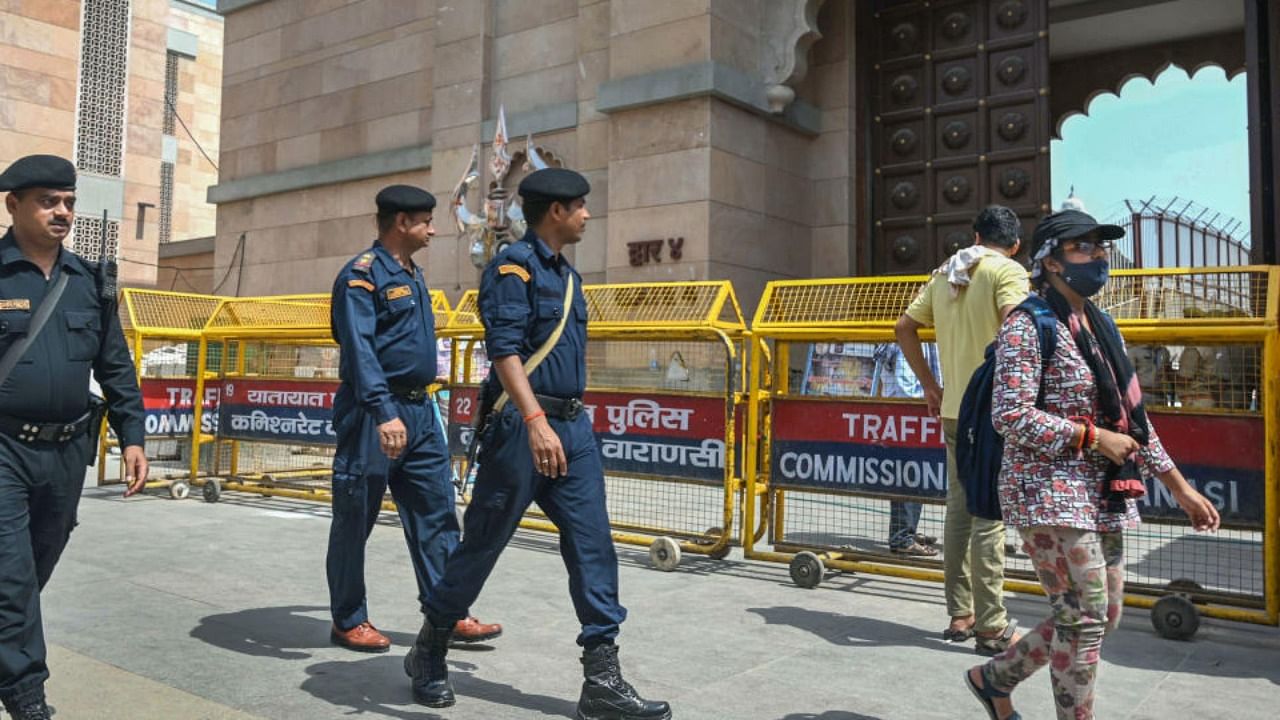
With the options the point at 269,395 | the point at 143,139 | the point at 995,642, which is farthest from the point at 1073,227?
the point at 143,139

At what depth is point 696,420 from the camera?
6656 millimetres

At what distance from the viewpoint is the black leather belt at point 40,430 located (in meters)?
3.31

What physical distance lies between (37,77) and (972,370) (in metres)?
22.6

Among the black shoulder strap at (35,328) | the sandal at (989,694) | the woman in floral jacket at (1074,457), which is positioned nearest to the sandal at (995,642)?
the sandal at (989,694)

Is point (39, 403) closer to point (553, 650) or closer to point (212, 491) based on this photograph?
point (553, 650)

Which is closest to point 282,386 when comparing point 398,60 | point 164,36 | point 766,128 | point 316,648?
point 316,648

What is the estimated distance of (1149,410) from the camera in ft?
17.2

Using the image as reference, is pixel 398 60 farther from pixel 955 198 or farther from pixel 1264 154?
pixel 1264 154

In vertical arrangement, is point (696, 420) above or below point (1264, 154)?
below

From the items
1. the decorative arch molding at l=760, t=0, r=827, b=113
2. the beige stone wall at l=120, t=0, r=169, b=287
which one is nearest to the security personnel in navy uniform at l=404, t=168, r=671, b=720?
the decorative arch molding at l=760, t=0, r=827, b=113

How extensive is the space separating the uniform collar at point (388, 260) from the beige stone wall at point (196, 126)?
3751cm

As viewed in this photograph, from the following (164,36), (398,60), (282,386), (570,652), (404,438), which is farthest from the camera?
(164,36)

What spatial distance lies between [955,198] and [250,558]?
973 cm

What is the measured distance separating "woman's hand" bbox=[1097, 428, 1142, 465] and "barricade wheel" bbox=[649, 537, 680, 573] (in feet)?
12.6
